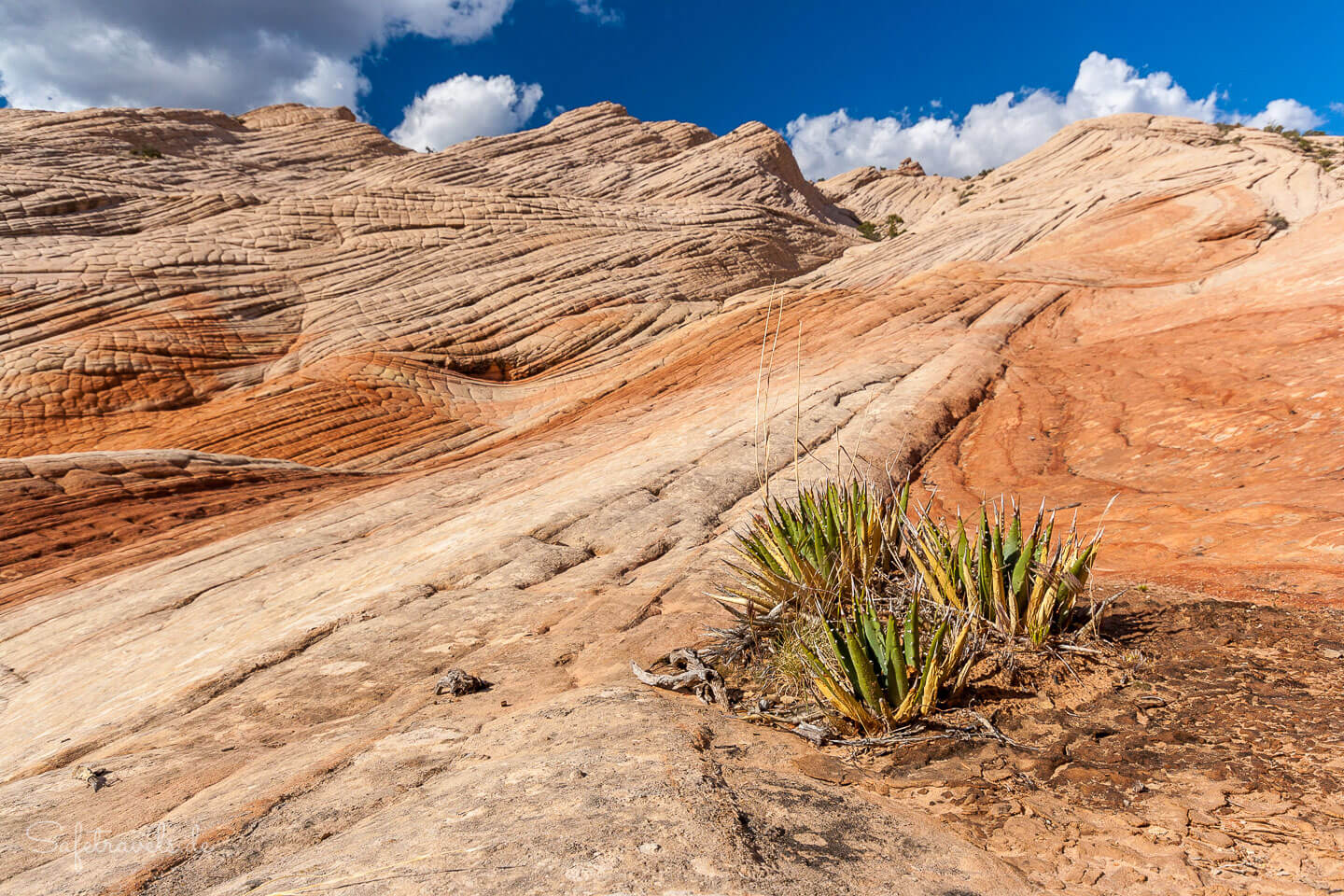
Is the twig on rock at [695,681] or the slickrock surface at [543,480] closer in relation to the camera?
the slickrock surface at [543,480]

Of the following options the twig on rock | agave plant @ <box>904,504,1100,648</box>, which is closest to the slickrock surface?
the twig on rock

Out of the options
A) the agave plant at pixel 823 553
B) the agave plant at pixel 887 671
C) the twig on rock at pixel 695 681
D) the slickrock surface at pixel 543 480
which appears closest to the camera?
the slickrock surface at pixel 543 480

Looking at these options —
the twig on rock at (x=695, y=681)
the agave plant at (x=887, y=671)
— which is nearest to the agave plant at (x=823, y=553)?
the twig on rock at (x=695, y=681)

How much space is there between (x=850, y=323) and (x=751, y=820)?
17824 mm

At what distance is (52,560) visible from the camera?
32.0 ft

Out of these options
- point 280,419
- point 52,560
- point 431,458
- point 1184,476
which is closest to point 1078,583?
point 1184,476

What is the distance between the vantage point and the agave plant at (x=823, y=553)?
4.17 m

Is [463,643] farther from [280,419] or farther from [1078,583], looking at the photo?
[280,419]

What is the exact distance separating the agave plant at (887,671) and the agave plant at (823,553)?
624 millimetres

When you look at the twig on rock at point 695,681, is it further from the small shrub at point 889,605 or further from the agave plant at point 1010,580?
the agave plant at point 1010,580

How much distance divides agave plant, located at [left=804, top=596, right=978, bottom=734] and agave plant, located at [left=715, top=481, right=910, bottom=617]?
2.05 feet

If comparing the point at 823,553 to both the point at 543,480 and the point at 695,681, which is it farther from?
the point at 543,480

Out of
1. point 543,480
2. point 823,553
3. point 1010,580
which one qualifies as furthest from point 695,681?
point 543,480

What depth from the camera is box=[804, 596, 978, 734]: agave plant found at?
10.3ft
